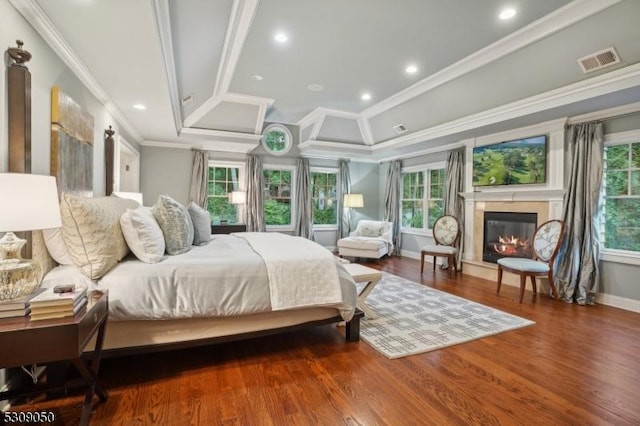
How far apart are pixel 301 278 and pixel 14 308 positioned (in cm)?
153

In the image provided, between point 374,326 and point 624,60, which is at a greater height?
point 624,60

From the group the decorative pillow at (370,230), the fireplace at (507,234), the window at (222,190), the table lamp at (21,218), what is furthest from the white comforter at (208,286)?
the decorative pillow at (370,230)

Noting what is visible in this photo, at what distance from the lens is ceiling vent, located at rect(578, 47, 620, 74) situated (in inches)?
114

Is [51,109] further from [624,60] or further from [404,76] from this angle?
[624,60]

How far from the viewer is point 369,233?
262 inches

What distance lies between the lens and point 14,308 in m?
1.35

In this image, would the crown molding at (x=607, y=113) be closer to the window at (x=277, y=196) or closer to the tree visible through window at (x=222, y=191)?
the window at (x=277, y=196)

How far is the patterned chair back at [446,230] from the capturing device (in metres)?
5.41

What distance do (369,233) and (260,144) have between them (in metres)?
2.93

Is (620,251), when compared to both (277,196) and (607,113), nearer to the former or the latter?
(607,113)

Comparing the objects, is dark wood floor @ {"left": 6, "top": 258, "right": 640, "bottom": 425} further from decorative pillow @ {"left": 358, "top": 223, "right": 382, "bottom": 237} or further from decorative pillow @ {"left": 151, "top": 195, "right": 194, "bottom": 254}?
decorative pillow @ {"left": 358, "top": 223, "right": 382, "bottom": 237}

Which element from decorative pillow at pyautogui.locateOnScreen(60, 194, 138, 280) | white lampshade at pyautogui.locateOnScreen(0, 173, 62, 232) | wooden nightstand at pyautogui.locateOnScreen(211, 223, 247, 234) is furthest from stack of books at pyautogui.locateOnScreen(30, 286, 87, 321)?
wooden nightstand at pyautogui.locateOnScreen(211, 223, 247, 234)

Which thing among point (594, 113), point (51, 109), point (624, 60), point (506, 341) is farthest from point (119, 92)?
point (594, 113)

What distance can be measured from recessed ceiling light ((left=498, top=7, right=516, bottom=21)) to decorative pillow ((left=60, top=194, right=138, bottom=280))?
3.56 meters
